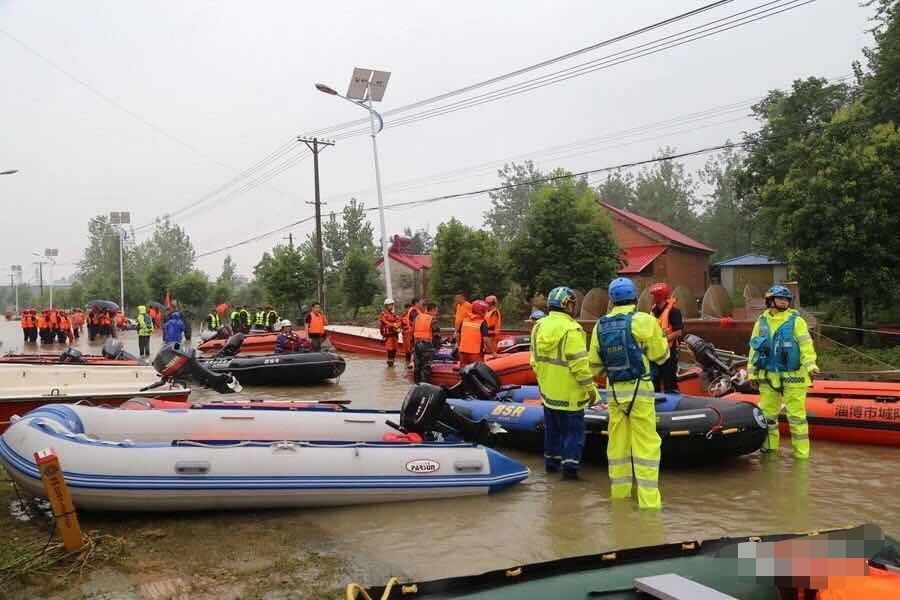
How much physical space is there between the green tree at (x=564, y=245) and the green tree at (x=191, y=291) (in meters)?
26.3

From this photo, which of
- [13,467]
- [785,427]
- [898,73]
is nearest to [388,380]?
[785,427]

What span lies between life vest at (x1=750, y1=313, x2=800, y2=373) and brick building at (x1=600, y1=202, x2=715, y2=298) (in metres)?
19.4

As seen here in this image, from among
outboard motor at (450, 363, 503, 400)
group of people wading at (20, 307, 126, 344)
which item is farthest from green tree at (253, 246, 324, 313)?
outboard motor at (450, 363, 503, 400)

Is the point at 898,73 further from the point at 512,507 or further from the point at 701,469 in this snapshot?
the point at 512,507

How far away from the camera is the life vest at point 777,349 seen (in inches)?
236

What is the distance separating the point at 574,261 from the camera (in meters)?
18.5

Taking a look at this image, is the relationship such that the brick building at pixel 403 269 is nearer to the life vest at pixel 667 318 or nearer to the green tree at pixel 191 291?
the green tree at pixel 191 291

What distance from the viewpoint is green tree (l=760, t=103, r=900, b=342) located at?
12.2m

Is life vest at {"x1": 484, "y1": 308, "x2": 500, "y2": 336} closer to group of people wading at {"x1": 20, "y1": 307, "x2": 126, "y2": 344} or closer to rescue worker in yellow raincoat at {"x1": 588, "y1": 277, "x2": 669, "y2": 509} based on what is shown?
rescue worker in yellow raincoat at {"x1": 588, "y1": 277, "x2": 669, "y2": 509}

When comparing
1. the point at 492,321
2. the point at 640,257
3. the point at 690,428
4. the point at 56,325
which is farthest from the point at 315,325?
the point at 640,257

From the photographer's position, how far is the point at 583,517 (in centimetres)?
477

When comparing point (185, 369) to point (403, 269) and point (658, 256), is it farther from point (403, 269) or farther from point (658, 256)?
point (403, 269)

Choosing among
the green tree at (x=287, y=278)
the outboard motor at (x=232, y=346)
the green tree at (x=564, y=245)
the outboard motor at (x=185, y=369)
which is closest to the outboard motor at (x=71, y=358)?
the outboard motor at (x=185, y=369)

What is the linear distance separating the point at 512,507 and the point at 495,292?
51.4 ft
